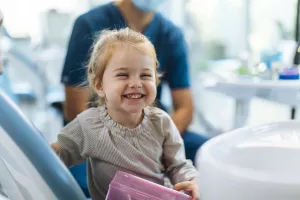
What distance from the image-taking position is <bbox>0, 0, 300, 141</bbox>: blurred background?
1929 millimetres

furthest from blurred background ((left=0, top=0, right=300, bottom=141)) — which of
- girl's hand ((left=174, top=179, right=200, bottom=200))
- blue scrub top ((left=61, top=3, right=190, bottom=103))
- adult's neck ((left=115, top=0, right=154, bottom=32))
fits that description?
girl's hand ((left=174, top=179, right=200, bottom=200))

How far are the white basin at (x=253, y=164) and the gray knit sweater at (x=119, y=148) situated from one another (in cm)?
23

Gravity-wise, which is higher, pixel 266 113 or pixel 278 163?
pixel 278 163

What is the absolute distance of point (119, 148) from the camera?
2.57 ft

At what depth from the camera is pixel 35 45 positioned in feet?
9.24

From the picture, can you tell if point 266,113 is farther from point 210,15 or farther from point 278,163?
point 278,163

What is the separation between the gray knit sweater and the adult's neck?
0.40m

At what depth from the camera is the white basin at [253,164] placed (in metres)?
0.42

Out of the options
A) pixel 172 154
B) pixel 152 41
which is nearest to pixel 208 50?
pixel 152 41

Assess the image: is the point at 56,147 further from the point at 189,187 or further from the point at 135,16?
the point at 135,16

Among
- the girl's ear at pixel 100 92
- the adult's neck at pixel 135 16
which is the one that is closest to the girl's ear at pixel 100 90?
the girl's ear at pixel 100 92

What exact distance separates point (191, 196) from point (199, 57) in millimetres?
1818

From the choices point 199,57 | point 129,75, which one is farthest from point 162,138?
point 199,57

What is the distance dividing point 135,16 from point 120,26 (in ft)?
0.20
